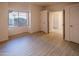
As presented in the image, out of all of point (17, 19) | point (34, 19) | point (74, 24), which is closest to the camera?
point (17, 19)

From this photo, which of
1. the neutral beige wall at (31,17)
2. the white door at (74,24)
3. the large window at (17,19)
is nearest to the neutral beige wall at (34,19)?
the neutral beige wall at (31,17)

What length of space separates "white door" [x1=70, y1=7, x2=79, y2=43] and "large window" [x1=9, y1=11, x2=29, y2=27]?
1.95m

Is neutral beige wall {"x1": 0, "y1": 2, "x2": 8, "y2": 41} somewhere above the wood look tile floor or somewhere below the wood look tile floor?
above

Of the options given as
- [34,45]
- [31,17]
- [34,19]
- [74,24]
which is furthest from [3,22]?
[74,24]

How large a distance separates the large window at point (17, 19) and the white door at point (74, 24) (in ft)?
6.39

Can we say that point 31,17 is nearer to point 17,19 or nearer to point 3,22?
point 17,19

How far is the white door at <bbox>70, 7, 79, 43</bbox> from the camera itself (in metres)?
5.21

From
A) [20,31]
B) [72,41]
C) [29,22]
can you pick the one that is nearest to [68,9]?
[72,41]

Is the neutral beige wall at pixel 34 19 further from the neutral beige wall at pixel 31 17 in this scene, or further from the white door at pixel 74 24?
the white door at pixel 74 24

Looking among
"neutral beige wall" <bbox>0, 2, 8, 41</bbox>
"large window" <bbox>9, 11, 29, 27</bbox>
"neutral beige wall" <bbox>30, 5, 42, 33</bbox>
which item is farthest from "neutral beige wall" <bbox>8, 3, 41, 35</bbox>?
"neutral beige wall" <bbox>0, 2, 8, 41</bbox>

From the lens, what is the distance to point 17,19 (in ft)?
15.9

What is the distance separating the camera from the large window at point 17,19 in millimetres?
4779

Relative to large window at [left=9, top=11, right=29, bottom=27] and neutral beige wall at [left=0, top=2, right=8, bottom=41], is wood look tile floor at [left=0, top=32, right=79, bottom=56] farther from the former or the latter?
large window at [left=9, top=11, right=29, bottom=27]

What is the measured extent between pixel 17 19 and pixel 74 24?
2357 mm
